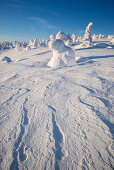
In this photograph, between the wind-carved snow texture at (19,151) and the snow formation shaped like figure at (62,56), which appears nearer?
the wind-carved snow texture at (19,151)

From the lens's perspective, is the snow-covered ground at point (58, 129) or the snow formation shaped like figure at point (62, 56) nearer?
the snow-covered ground at point (58, 129)

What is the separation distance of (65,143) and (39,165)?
25.2 inches

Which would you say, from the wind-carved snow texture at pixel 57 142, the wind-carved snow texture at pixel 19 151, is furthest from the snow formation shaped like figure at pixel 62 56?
the wind-carved snow texture at pixel 19 151

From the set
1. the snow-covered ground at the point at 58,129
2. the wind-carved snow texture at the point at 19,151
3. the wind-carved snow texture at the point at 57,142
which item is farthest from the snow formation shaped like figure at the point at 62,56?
the wind-carved snow texture at the point at 19,151

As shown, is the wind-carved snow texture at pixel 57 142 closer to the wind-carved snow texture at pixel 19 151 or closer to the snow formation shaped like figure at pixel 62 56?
the wind-carved snow texture at pixel 19 151

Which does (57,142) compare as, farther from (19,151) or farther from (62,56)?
A: (62,56)

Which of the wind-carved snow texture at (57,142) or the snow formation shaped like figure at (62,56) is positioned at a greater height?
the snow formation shaped like figure at (62,56)

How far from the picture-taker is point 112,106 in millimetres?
2732

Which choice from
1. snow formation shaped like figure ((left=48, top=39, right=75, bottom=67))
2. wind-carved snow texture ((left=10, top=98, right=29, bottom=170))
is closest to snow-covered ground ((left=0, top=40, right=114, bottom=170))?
wind-carved snow texture ((left=10, top=98, right=29, bottom=170))

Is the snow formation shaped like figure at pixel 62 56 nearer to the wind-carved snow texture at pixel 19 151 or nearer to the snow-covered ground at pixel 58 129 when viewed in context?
the snow-covered ground at pixel 58 129

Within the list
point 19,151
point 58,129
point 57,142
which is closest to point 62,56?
point 58,129

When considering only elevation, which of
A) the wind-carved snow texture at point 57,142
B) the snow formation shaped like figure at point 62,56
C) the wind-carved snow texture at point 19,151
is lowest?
the wind-carved snow texture at point 19,151

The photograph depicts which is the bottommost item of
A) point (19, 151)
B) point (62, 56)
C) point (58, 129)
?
point (19, 151)

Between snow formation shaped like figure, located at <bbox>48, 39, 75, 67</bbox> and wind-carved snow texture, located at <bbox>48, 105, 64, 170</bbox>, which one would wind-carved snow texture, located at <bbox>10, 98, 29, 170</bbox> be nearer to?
wind-carved snow texture, located at <bbox>48, 105, 64, 170</bbox>
